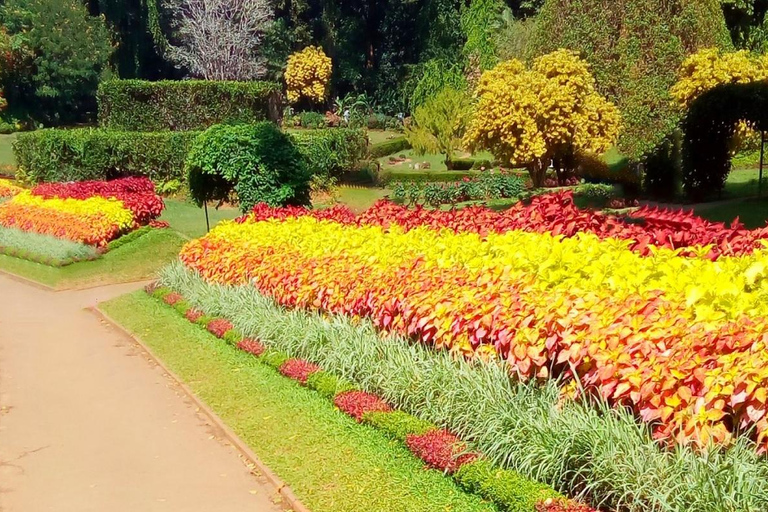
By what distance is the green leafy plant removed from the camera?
30.4m

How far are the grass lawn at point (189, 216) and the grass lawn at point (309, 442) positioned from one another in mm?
9213

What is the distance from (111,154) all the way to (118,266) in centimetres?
850

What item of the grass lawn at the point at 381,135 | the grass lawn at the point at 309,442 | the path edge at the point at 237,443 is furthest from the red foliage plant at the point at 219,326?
the grass lawn at the point at 381,135

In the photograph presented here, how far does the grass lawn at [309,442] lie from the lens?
4.89m

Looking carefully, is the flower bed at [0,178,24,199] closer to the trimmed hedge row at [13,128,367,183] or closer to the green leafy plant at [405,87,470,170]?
the trimmed hedge row at [13,128,367,183]

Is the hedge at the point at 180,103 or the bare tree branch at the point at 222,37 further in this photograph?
the bare tree branch at the point at 222,37

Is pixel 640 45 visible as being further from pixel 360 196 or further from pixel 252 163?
pixel 252 163

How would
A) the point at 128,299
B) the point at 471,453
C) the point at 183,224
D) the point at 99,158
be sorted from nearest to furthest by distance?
the point at 471,453
the point at 128,299
the point at 183,224
the point at 99,158

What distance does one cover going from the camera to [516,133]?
21.9 meters

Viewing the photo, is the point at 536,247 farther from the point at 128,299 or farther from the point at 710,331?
the point at 128,299

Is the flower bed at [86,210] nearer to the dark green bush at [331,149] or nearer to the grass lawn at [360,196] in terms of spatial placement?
the dark green bush at [331,149]

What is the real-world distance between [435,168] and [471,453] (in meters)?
26.0

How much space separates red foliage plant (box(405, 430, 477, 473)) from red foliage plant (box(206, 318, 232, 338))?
13.6 feet

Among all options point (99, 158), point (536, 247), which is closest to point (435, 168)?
point (99, 158)
